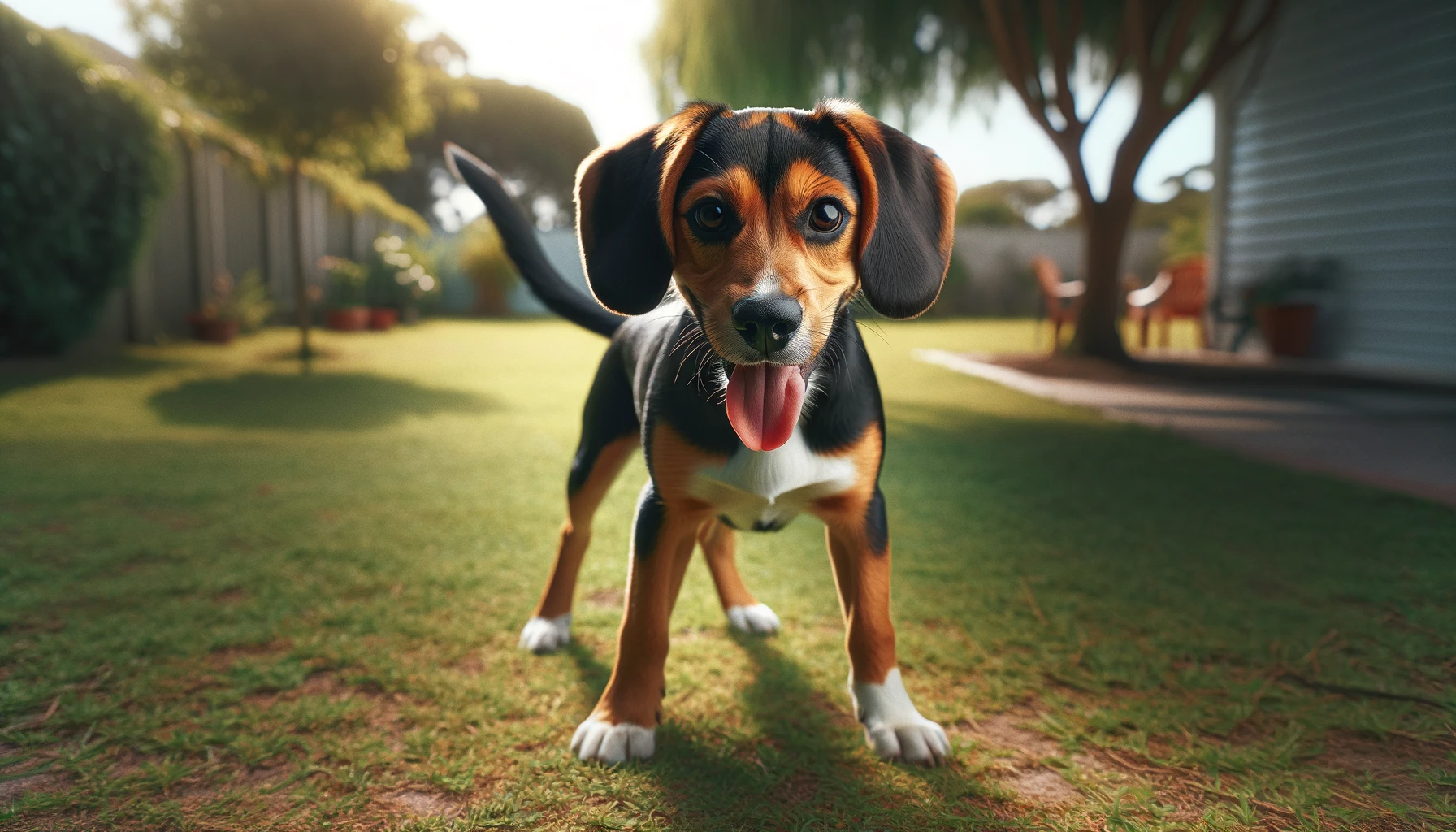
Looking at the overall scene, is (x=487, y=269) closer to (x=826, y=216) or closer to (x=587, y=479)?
(x=587, y=479)

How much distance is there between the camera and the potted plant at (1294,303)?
870 cm

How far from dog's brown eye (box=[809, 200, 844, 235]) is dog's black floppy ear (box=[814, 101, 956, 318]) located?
0.06 m

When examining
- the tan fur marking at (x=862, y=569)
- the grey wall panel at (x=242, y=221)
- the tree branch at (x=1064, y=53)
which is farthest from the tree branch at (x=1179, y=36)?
the grey wall panel at (x=242, y=221)

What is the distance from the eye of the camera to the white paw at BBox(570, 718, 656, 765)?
5.39 ft

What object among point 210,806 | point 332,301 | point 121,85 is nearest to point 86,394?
point 121,85

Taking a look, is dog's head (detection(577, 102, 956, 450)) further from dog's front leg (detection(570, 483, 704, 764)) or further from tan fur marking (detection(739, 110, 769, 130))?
dog's front leg (detection(570, 483, 704, 764))

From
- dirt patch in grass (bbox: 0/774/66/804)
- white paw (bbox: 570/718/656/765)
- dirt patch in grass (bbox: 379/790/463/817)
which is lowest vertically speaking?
dirt patch in grass (bbox: 379/790/463/817)

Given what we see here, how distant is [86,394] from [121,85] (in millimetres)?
3892

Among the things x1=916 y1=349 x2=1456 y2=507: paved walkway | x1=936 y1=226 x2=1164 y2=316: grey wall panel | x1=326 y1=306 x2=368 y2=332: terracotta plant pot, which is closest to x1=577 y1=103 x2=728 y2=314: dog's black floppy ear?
x1=916 y1=349 x2=1456 y2=507: paved walkway

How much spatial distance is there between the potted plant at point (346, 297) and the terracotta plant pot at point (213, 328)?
3.03 m

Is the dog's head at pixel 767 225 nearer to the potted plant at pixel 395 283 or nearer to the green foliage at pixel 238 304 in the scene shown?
the green foliage at pixel 238 304

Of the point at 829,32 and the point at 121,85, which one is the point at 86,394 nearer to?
the point at 121,85

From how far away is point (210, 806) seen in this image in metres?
1.49

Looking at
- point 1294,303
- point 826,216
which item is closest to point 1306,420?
point 1294,303
